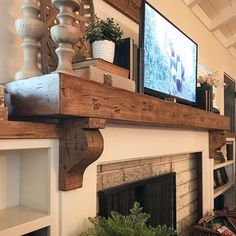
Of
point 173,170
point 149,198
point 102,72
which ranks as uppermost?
point 102,72

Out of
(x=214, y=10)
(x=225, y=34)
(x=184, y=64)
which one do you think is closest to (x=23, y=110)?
(x=184, y=64)

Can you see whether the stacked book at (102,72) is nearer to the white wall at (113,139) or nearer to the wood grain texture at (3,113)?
the white wall at (113,139)

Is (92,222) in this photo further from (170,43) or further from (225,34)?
(225,34)

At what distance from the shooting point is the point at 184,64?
7.14 feet

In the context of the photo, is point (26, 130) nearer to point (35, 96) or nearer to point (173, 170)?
point (35, 96)

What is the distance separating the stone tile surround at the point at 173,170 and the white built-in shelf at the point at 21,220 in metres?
0.44

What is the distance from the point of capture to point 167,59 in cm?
188

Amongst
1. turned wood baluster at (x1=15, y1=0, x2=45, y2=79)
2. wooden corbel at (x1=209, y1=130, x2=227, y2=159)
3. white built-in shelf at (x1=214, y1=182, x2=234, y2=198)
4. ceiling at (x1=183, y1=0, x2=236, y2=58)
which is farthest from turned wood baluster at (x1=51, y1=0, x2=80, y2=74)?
white built-in shelf at (x1=214, y1=182, x2=234, y2=198)

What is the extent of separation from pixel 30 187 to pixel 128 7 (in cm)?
137

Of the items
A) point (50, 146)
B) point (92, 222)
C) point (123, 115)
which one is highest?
point (123, 115)

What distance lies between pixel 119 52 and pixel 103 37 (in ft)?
0.55

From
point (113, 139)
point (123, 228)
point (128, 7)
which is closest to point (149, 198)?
point (113, 139)

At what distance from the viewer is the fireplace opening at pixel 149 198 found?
4.73 ft

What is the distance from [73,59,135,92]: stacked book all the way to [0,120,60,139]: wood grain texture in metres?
0.25
